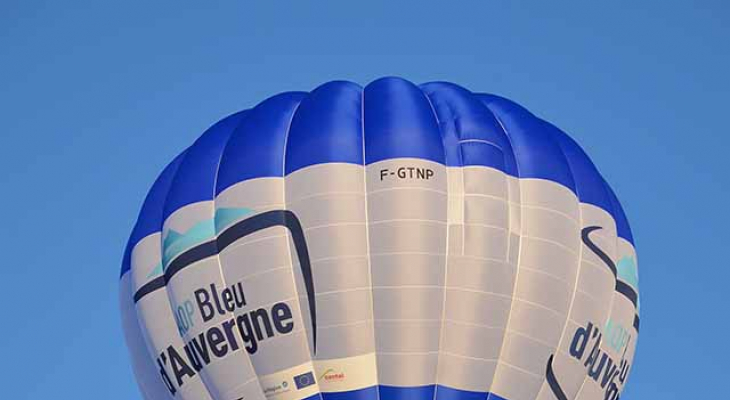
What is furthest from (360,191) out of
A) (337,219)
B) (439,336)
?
(439,336)

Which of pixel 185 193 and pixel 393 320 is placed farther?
pixel 185 193

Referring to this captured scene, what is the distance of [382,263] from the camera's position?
22016mm

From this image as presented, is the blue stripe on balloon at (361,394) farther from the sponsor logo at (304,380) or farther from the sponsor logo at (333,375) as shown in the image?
the sponsor logo at (304,380)

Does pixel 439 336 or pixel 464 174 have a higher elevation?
pixel 464 174

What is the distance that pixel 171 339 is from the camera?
75.5 feet

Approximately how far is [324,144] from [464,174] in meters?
1.65

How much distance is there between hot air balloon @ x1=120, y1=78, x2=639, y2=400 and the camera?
865 inches

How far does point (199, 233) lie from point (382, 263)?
2.35 meters

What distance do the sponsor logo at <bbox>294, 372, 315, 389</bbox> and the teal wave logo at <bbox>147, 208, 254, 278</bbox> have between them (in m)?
2.00

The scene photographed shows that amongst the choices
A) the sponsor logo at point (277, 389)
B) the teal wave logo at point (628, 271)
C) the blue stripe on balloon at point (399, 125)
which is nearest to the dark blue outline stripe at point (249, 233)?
the sponsor logo at point (277, 389)

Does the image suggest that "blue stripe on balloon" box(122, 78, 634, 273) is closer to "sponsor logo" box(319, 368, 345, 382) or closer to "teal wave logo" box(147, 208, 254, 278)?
"teal wave logo" box(147, 208, 254, 278)

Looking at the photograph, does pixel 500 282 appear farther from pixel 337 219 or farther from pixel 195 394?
pixel 195 394

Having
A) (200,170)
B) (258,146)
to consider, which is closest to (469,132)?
(258,146)

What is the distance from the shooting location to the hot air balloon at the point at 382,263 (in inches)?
865
